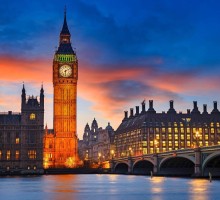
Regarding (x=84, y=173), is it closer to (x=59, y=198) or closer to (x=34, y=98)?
(x=34, y=98)

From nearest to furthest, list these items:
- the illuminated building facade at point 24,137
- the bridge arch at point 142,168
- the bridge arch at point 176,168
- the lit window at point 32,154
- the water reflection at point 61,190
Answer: the water reflection at point 61,190 < the bridge arch at point 176,168 < the bridge arch at point 142,168 < the illuminated building facade at point 24,137 < the lit window at point 32,154

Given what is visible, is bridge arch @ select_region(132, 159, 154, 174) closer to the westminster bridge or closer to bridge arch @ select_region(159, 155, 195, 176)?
the westminster bridge

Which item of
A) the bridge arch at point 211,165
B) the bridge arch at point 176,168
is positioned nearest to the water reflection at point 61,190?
the bridge arch at point 211,165

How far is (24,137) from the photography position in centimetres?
19100

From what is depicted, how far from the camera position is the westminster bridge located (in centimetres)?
10956

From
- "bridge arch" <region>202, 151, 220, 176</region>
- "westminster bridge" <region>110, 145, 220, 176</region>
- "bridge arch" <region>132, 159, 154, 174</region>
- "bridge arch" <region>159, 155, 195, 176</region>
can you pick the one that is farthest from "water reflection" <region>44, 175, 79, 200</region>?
"bridge arch" <region>132, 159, 154, 174</region>

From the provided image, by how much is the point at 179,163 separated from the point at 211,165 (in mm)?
25882

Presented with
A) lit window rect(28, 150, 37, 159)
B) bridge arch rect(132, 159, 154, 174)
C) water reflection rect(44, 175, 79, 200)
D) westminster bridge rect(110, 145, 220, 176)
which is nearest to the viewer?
water reflection rect(44, 175, 79, 200)

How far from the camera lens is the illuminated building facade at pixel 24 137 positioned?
620 ft

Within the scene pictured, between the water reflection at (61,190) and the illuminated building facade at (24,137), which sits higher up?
the illuminated building facade at (24,137)

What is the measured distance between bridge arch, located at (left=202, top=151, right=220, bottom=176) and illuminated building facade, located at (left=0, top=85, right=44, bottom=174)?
273 feet

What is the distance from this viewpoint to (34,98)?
196m

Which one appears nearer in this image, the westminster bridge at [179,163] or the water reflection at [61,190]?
the water reflection at [61,190]

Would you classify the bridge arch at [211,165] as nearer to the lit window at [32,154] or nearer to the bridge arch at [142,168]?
the bridge arch at [142,168]
